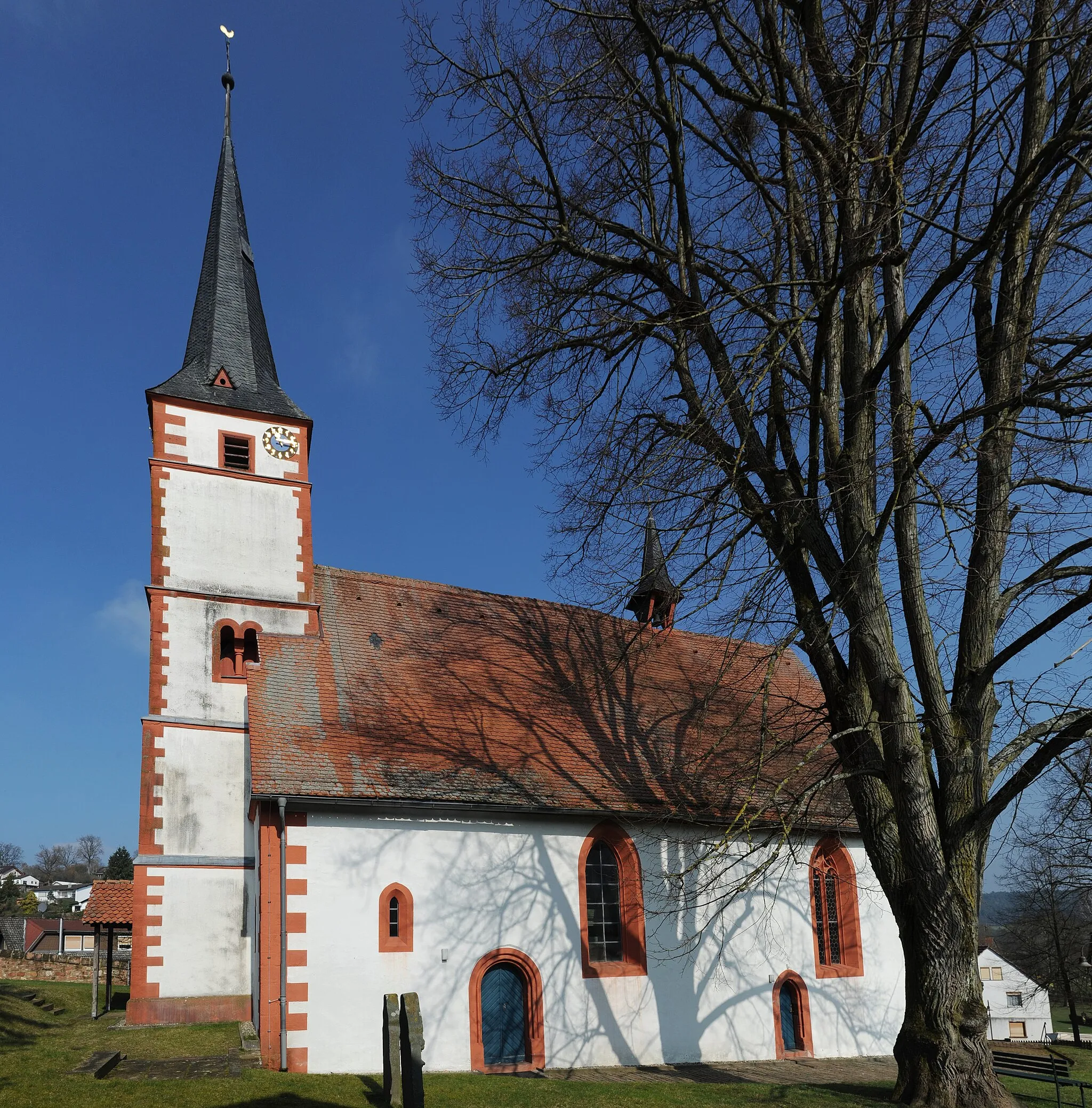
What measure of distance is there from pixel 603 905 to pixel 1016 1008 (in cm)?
4064

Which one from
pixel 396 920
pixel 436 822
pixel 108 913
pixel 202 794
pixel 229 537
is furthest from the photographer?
pixel 108 913

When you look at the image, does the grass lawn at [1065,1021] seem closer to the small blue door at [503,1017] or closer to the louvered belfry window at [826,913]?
the louvered belfry window at [826,913]

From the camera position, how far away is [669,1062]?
612 inches

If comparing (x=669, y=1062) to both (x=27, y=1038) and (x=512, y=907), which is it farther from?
(x=27, y=1038)

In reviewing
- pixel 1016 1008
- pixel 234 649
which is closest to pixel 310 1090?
pixel 234 649

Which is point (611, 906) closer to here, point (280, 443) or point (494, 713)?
point (494, 713)

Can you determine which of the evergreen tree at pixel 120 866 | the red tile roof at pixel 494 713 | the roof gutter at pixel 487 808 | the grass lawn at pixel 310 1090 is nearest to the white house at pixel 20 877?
the evergreen tree at pixel 120 866

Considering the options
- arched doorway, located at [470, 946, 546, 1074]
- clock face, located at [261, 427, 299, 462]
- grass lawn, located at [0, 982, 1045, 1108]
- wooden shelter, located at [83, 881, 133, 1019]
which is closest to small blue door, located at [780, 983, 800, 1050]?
grass lawn, located at [0, 982, 1045, 1108]

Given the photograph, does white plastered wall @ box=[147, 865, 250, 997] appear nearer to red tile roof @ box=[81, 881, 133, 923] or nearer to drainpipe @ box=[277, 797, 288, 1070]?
red tile roof @ box=[81, 881, 133, 923]

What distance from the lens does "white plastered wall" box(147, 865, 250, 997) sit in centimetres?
1658

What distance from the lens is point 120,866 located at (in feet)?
232

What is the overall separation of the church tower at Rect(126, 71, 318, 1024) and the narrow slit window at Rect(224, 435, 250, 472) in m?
0.03

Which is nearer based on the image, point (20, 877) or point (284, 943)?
point (284, 943)

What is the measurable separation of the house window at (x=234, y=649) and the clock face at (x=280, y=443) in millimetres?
3662
